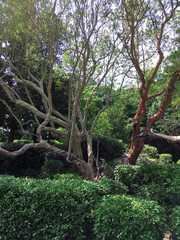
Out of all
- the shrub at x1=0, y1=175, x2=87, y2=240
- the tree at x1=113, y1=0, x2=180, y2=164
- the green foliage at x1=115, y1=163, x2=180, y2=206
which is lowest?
the shrub at x1=0, y1=175, x2=87, y2=240

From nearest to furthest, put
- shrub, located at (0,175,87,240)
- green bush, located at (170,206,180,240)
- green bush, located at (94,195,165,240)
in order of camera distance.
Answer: green bush, located at (94,195,165,240)
green bush, located at (170,206,180,240)
shrub, located at (0,175,87,240)

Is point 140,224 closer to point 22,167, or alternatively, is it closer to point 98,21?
→ point 98,21

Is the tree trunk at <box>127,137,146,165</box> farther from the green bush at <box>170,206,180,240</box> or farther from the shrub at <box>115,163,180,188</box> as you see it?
the green bush at <box>170,206,180,240</box>

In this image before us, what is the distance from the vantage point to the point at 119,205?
2.88 meters

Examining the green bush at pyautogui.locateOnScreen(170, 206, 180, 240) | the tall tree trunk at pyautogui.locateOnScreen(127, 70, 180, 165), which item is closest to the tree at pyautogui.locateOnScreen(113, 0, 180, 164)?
the tall tree trunk at pyautogui.locateOnScreen(127, 70, 180, 165)

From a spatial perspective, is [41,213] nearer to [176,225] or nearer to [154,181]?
[176,225]

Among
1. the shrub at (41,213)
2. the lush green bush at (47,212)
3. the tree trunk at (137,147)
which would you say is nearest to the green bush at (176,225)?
the lush green bush at (47,212)

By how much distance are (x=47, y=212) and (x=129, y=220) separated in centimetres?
130

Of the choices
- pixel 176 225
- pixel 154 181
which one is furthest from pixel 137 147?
pixel 176 225

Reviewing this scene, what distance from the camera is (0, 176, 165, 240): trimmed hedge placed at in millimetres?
2768

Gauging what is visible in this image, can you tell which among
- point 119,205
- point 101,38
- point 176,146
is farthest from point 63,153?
point 176,146

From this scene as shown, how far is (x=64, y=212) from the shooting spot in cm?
307

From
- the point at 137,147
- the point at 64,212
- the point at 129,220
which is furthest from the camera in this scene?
the point at 137,147

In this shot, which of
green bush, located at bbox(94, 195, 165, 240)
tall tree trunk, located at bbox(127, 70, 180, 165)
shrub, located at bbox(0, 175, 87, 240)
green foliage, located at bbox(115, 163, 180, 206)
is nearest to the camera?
green bush, located at bbox(94, 195, 165, 240)
